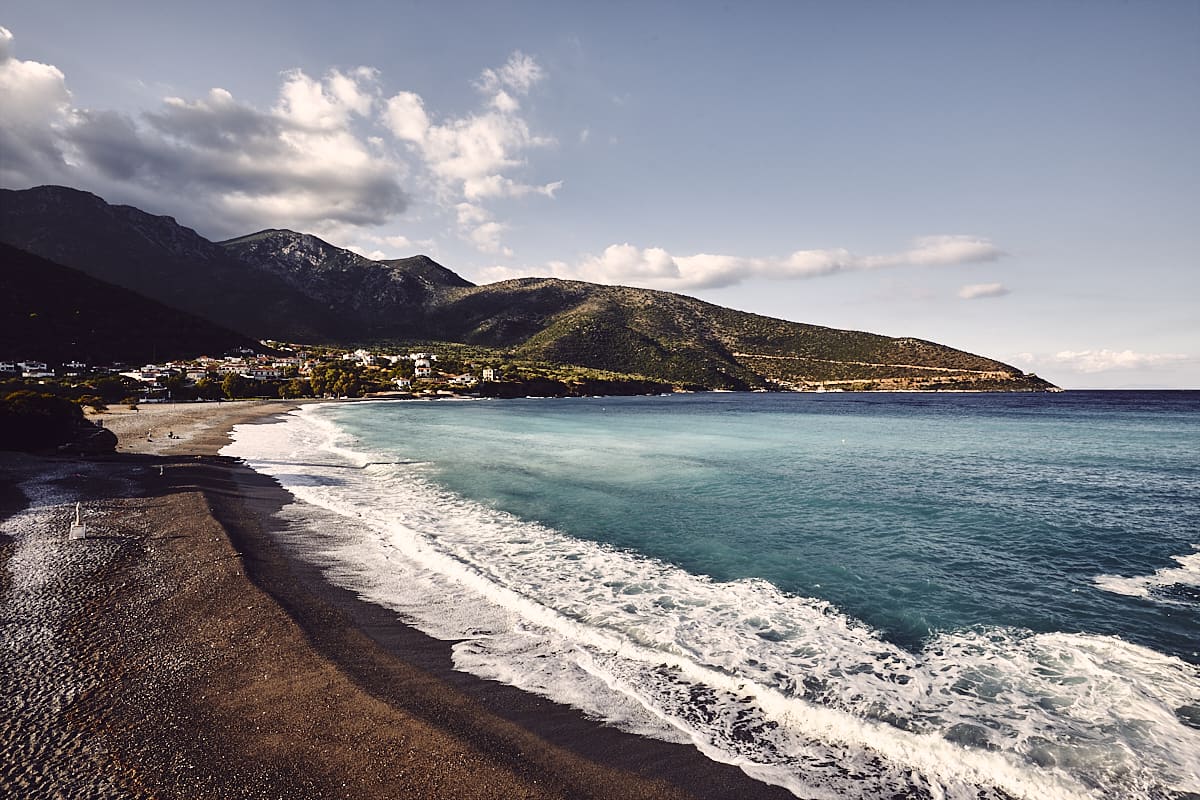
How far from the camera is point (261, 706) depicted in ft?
20.0

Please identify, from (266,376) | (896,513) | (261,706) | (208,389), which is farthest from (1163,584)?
(266,376)

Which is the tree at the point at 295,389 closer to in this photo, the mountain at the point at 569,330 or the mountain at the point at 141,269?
the mountain at the point at 569,330

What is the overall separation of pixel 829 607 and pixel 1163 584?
795 centimetres

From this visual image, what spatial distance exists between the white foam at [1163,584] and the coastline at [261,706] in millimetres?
10972

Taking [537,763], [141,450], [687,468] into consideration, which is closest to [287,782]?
[537,763]

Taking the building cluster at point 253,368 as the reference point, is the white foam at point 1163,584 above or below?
above

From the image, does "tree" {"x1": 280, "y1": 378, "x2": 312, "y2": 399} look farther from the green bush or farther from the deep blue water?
the green bush

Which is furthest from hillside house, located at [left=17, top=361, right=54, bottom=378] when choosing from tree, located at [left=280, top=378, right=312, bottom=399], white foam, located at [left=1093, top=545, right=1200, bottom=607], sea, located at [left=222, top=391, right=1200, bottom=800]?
white foam, located at [left=1093, top=545, right=1200, bottom=607]

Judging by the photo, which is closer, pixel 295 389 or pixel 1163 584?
pixel 1163 584

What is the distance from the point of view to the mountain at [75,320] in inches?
3239

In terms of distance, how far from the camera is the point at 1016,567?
12.4 m

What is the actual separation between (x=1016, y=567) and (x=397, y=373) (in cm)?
12358

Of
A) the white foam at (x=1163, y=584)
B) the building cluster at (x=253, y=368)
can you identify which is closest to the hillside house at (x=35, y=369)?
the building cluster at (x=253, y=368)

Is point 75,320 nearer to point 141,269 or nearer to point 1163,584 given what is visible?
point 141,269
